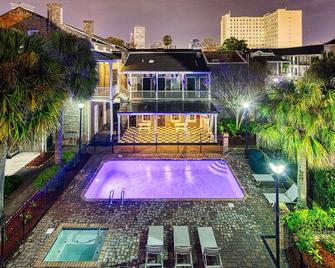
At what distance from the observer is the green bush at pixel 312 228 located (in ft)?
30.4

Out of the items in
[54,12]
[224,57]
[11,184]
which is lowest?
[11,184]

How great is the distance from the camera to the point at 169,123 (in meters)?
31.9

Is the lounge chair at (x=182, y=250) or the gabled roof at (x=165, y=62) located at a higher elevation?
the gabled roof at (x=165, y=62)

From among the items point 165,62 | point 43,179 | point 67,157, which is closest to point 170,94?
point 165,62

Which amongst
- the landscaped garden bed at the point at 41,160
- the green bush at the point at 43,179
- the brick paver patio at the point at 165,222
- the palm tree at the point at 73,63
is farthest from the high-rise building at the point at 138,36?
the brick paver patio at the point at 165,222

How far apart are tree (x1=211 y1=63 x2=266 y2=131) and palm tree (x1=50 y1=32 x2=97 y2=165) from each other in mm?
15006

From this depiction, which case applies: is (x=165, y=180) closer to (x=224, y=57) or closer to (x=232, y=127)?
(x=232, y=127)

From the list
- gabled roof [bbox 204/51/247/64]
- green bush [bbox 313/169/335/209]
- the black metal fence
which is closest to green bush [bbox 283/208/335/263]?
green bush [bbox 313/169/335/209]

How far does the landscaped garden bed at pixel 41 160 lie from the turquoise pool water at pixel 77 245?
890cm

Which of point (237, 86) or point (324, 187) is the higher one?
point (237, 86)

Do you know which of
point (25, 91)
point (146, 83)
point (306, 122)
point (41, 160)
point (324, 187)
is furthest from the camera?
point (146, 83)

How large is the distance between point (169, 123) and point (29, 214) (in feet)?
68.4

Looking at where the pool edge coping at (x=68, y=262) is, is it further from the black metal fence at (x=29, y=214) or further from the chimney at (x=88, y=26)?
the chimney at (x=88, y=26)

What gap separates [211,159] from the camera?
21266 mm
